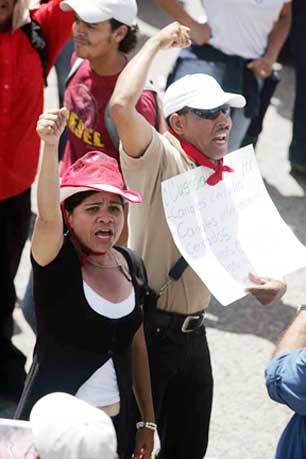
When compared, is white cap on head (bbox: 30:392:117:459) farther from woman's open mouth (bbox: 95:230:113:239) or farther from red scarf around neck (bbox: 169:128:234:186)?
red scarf around neck (bbox: 169:128:234:186)

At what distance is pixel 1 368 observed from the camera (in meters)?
5.04

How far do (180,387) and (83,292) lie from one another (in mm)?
857

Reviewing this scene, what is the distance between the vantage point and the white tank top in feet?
11.7

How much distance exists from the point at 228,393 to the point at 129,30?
5.75ft

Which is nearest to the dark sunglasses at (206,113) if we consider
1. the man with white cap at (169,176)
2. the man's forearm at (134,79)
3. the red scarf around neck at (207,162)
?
the man with white cap at (169,176)

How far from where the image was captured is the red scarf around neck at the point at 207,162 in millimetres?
4031

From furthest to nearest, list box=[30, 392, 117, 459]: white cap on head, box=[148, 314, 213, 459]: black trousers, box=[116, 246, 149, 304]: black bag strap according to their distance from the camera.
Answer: box=[148, 314, 213, 459]: black trousers < box=[116, 246, 149, 304]: black bag strap < box=[30, 392, 117, 459]: white cap on head

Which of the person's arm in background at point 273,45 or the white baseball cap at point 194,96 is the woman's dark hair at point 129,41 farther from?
the person's arm in background at point 273,45

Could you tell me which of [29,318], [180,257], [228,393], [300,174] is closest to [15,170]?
[29,318]

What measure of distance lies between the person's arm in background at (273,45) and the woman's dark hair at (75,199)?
297cm

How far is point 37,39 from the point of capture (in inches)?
187

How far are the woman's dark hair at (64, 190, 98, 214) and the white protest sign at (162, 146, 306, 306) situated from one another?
0.35 metres

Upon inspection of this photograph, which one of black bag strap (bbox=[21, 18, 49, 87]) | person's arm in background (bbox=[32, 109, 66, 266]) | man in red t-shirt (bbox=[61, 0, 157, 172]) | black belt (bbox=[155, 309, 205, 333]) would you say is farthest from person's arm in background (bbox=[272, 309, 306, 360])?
black bag strap (bbox=[21, 18, 49, 87])

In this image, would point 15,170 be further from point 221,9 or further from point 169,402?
point 221,9
